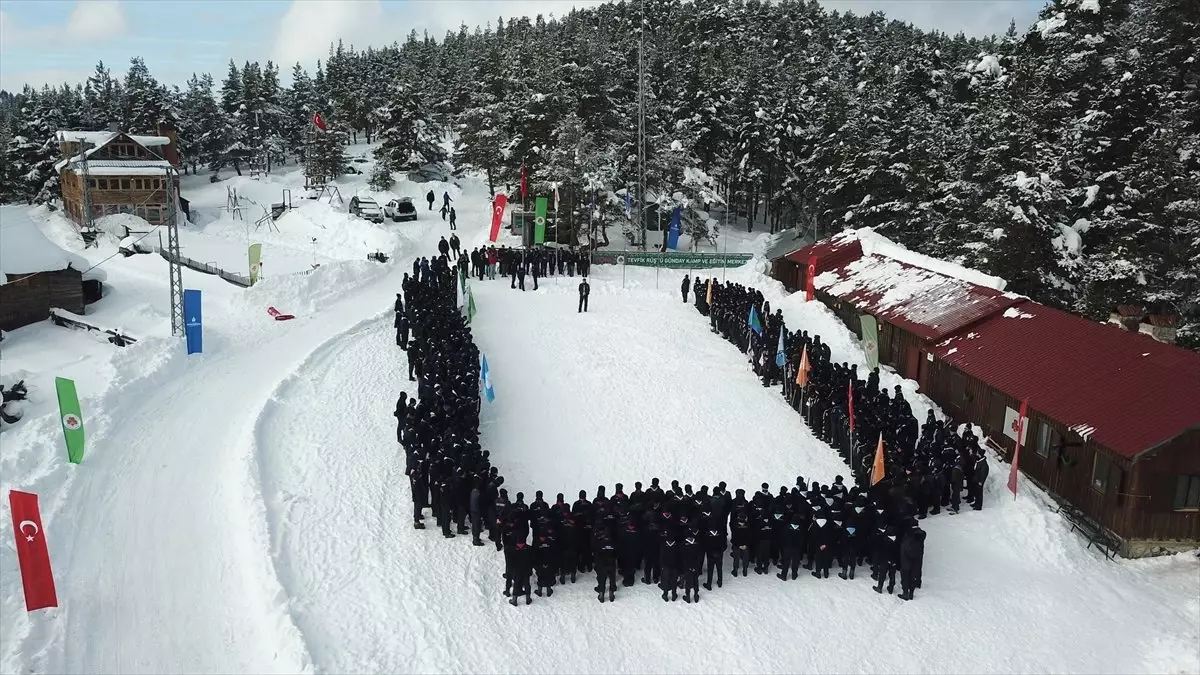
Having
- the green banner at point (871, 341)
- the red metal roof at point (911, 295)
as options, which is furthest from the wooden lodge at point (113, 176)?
the green banner at point (871, 341)

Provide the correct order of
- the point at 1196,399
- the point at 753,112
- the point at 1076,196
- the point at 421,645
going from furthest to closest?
the point at 753,112
the point at 1076,196
the point at 1196,399
the point at 421,645

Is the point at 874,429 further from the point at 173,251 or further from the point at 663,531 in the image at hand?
the point at 173,251

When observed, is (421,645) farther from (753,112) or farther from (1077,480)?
(753,112)

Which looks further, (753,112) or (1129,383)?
(753,112)

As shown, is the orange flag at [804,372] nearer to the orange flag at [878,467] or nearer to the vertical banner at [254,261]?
the orange flag at [878,467]

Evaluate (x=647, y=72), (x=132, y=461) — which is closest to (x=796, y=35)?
(x=647, y=72)

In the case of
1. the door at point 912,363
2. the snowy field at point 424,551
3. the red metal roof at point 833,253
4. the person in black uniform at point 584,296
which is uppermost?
the red metal roof at point 833,253

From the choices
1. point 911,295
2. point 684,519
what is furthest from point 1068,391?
point 684,519
